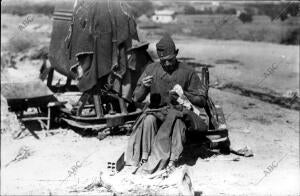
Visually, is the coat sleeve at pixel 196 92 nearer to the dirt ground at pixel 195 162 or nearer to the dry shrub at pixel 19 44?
the dirt ground at pixel 195 162

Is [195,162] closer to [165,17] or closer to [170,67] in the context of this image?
[170,67]

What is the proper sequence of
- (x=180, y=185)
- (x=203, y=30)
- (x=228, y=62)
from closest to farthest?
(x=180, y=185), (x=228, y=62), (x=203, y=30)

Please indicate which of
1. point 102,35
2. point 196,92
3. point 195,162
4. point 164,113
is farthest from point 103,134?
point 196,92

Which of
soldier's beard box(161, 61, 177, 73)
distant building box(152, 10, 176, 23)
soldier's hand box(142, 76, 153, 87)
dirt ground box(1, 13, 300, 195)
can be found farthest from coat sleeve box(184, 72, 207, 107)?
distant building box(152, 10, 176, 23)

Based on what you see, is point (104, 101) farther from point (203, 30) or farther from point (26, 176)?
point (203, 30)

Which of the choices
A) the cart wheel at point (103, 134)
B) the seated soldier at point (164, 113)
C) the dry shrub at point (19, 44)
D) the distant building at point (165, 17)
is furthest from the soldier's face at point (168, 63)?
the distant building at point (165, 17)

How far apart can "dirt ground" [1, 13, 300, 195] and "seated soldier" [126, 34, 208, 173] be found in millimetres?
335

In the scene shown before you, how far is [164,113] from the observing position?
687 centimetres

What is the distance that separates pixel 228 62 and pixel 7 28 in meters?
17.5

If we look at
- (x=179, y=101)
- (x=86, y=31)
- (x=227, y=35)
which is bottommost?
(x=227, y=35)

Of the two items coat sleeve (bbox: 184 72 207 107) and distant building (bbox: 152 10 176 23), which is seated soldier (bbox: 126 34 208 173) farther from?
distant building (bbox: 152 10 176 23)

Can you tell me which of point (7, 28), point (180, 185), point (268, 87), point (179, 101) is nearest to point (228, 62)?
point (268, 87)

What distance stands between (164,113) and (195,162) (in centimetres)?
119

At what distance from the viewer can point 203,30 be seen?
29.8 m
